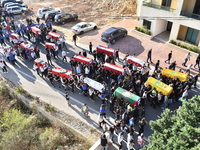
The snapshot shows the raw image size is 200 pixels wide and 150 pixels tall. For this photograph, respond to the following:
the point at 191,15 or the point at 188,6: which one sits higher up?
the point at 188,6

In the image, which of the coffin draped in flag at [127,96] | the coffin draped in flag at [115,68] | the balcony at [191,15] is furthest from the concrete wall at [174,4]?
the coffin draped in flag at [127,96]

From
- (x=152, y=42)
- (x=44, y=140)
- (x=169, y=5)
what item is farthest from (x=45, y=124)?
(x=169, y=5)

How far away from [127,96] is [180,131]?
5.14 m

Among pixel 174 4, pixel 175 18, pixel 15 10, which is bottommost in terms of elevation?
pixel 15 10

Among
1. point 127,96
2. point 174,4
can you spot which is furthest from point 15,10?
point 127,96

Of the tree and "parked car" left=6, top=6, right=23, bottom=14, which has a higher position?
Answer: the tree

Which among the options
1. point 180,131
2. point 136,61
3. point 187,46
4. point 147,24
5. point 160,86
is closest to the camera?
point 180,131

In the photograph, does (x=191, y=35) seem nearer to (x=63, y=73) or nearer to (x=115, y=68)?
(x=115, y=68)

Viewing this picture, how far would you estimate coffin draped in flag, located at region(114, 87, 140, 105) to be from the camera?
11789mm

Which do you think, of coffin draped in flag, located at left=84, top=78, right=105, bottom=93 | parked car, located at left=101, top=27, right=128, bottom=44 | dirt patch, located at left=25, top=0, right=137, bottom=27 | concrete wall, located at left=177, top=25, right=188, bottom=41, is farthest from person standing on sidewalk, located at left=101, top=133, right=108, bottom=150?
dirt patch, located at left=25, top=0, right=137, bottom=27

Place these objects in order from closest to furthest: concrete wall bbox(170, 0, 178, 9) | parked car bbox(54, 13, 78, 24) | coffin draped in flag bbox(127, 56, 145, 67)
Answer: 1. coffin draped in flag bbox(127, 56, 145, 67)
2. concrete wall bbox(170, 0, 178, 9)
3. parked car bbox(54, 13, 78, 24)

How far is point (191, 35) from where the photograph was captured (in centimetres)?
1958

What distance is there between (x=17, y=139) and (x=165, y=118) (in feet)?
30.2

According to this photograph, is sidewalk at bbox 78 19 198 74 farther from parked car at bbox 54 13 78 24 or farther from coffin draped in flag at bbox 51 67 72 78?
coffin draped in flag at bbox 51 67 72 78
